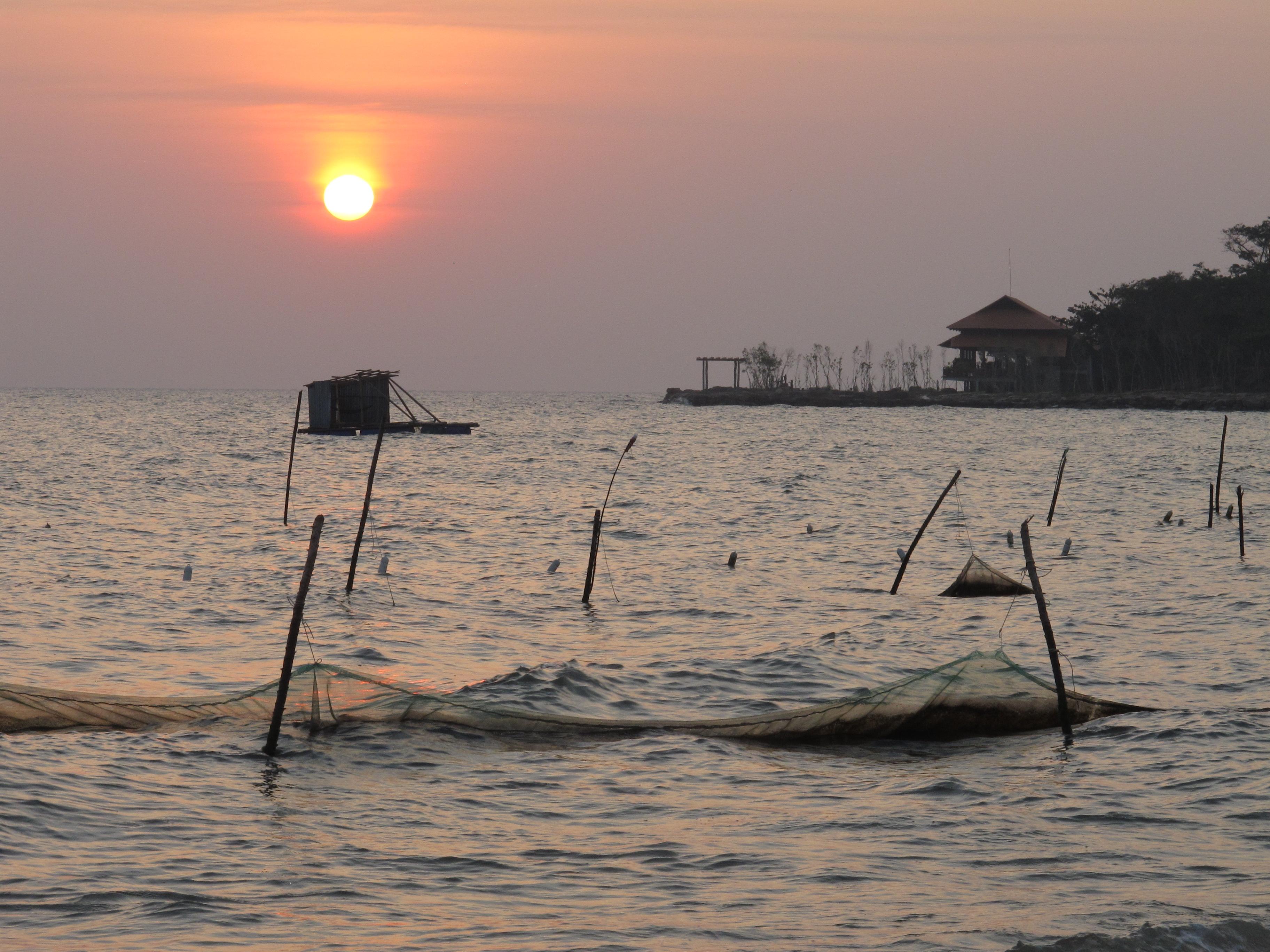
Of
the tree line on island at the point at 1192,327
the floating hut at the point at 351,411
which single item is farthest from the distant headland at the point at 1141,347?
the floating hut at the point at 351,411

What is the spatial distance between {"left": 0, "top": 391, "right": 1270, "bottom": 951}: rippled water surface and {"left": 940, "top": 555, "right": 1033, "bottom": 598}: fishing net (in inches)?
16.4

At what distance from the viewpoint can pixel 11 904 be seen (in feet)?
22.5

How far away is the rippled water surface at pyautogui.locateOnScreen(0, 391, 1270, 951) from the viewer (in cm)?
691

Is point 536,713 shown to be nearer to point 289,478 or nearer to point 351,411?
point 289,478

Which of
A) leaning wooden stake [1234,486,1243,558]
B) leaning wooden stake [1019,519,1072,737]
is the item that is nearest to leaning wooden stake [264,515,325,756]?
leaning wooden stake [1019,519,1072,737]

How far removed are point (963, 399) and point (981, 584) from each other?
99.0m

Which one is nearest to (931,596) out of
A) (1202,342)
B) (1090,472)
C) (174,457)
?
(1090,472)

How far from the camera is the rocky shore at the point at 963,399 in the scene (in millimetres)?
94312

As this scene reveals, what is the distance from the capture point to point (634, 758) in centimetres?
993

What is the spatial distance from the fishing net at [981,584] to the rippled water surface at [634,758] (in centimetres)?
42

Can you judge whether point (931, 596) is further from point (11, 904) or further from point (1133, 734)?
point (11, 904)

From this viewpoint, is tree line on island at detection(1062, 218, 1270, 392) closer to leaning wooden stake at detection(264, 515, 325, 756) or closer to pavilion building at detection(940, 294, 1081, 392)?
pavilion building at detection(940, 294, 1081, 392)

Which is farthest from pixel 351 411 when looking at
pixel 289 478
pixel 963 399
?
A: pixel 963 399

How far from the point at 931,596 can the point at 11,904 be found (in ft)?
46.5
